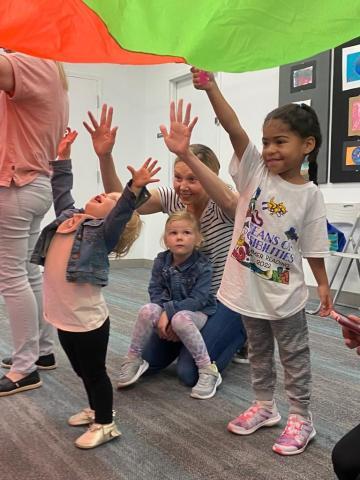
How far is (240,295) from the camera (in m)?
1.62

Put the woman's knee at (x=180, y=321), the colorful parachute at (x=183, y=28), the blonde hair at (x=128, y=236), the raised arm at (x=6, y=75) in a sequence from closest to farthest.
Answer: the colorful parachute at (x=183, y=28) → the blonde hair at (x=128, y=236) → the raised arm at (x=6, y=75) → the woman's knee at (x=180, y=321)

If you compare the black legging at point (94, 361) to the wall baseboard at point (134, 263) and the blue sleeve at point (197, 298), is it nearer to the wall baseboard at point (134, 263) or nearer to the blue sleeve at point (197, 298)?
the blue sleeve at point (197, 298)

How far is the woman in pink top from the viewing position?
6.25 ft

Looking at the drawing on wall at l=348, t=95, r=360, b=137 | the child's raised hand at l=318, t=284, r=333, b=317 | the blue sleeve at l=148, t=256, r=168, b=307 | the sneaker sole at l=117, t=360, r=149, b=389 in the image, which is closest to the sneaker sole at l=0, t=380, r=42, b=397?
the sneaker sole at l=117, t=360, r=149, b=389

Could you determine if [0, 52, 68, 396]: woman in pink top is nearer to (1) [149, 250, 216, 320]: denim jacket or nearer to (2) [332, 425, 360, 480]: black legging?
(1) [149, 250, 216, 320]: denim jacket

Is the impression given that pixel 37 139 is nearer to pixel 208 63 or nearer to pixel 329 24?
pixel 208 63

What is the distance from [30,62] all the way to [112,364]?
139 centimetres

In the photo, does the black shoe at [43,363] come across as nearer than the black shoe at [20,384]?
No

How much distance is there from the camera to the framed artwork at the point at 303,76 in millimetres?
4164

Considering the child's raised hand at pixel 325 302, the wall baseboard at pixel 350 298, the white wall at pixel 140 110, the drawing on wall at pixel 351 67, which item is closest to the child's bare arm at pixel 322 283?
the child's raised hand at pixel 325 302

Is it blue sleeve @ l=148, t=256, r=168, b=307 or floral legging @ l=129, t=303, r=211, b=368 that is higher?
blue sleeve @ l=148, t=256, r=168, b=307

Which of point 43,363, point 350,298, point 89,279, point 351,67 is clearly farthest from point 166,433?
point 351,67

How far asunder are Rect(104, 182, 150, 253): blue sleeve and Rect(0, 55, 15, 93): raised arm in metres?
0.68

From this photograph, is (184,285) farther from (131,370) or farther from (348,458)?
(348,458)
